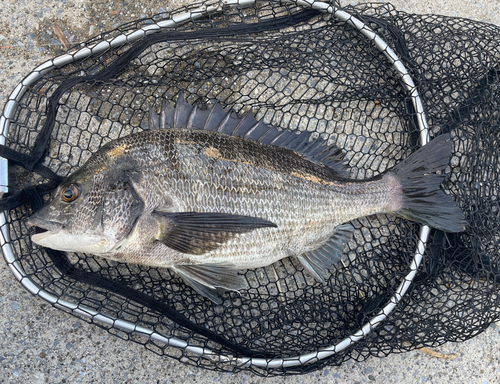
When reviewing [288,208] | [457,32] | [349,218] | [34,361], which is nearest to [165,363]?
[34,361]

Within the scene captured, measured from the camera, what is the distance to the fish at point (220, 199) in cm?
182

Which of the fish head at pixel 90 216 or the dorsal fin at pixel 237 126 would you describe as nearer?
the fish head at pixel 90 216

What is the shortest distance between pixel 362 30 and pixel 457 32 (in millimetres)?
632

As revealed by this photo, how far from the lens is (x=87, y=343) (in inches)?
88.5

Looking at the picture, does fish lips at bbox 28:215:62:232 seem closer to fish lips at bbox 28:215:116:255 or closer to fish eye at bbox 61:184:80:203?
fish lips at bbox 28:215:116:255

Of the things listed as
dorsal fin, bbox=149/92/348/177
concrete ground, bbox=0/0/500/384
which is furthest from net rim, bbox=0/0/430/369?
dorsal fin, bbox=149/92/348/177

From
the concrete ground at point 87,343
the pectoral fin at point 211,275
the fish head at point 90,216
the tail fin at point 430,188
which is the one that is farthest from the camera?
the concrete ground at point 87,343

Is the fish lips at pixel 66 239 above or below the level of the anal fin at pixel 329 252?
above

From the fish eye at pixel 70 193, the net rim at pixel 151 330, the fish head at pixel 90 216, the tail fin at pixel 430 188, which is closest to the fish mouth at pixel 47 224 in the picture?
the fish head at pixel 90 216

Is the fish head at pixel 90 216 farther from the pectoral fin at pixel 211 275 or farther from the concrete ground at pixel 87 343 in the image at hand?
the concrete ground at pixel 87 343

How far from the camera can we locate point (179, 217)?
1.82 m

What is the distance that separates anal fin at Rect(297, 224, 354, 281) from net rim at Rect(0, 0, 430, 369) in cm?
41

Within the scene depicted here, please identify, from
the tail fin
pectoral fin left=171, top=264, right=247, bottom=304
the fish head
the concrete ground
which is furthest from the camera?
the concrete ground

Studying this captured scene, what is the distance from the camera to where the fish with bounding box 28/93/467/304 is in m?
1.82
